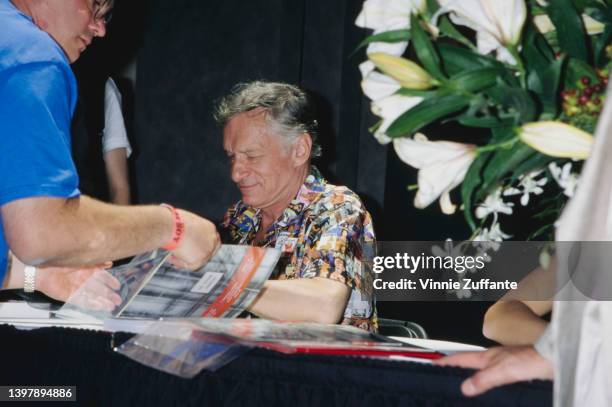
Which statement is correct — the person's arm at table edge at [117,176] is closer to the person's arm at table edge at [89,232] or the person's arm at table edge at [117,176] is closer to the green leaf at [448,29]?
the person's arm at table edge at [89,232]

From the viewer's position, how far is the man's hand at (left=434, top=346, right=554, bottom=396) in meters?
0.87

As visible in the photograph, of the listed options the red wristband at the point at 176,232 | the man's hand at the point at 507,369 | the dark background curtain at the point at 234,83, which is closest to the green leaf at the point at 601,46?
the man's hand at the point at 507,369

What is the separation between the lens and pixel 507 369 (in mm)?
881

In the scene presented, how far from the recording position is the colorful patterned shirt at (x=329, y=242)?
190cm

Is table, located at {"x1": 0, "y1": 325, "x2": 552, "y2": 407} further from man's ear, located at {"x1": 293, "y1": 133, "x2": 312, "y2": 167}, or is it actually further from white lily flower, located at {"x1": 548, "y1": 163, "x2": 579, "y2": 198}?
man's ear, located at {"x1": 293, "y1": 133, "x2": 312, "y2": 167}

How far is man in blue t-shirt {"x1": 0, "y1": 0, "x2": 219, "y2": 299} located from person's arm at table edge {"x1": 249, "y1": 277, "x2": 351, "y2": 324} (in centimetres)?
48

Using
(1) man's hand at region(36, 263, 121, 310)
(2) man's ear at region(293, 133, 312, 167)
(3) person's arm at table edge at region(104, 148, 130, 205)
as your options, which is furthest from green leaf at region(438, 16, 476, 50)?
(3) person's arm at table edge at region(104, 148, 130, 205)

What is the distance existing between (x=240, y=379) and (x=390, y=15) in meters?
0.52

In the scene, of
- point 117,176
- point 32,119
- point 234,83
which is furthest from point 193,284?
point 234,83

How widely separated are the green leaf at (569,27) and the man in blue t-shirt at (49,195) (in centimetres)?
62

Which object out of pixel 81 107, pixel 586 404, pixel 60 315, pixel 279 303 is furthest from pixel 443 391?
pixel 81 107

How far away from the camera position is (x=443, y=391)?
3.02ft

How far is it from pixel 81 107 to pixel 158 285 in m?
1.94

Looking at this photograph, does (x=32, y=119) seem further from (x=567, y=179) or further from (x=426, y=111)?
(x=567, y=179)
